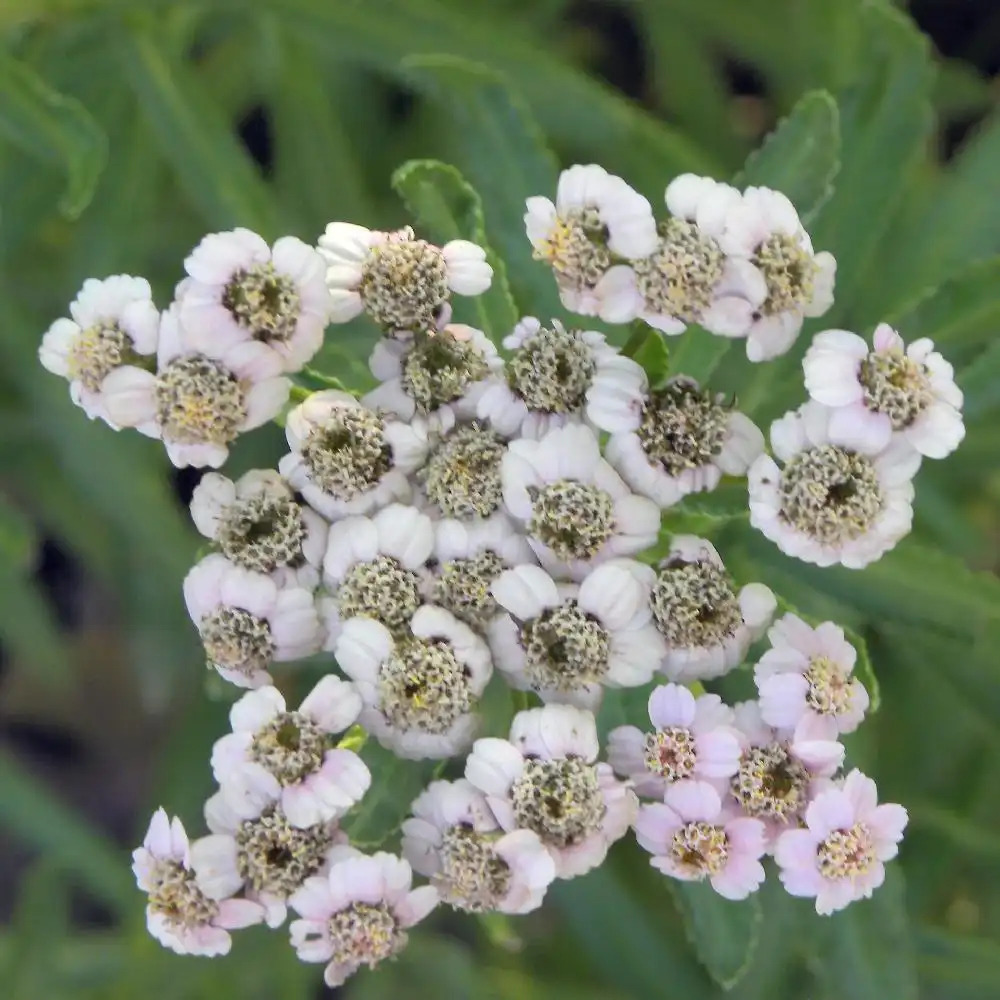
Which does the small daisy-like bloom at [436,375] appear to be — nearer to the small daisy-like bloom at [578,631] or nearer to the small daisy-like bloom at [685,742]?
the small daisy-like bloom at [578,631]

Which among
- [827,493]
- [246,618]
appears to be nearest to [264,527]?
[246,618]

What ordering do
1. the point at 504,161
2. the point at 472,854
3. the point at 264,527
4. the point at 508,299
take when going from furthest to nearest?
the point at 504,161 → the point at 508,299 → the point at 264,527 → the point at 472,854

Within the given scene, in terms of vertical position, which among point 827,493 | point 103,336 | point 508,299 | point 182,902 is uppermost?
point 827,493

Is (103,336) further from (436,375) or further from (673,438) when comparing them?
(673,438)

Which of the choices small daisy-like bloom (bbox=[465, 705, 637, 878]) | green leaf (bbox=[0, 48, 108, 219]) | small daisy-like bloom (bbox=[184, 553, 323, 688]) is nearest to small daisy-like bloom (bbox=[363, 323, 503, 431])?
small daisy-like bloom (bbox=[184, 553, 323, 688])

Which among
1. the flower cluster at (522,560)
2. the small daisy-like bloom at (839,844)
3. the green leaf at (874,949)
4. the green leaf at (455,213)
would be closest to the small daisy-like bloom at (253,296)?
the flower cluster at (522,560)

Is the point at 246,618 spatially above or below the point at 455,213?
below
